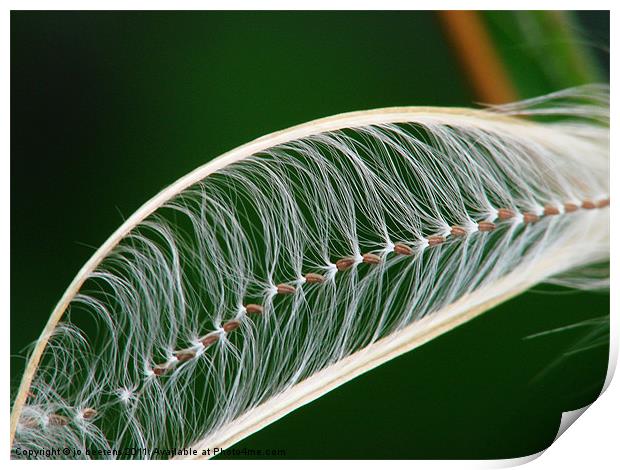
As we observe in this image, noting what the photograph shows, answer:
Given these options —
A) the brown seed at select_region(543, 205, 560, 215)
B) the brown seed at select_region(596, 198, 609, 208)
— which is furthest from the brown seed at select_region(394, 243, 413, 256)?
the brown seed at select_region(596, 198, 609, 208)

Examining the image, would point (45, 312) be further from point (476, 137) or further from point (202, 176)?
point (476, 137)

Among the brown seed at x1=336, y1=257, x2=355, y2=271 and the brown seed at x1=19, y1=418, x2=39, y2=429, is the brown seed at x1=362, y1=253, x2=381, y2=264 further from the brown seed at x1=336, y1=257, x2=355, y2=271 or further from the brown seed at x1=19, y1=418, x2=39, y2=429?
the brown seed at x1=19, y1=418, x2=39, y2=429

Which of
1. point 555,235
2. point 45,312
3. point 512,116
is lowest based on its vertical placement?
point 45,312

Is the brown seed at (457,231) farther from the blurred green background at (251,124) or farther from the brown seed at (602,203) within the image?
the brown seed at (602,203)

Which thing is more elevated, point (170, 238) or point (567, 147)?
point (567, 147)

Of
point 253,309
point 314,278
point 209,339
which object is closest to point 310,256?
point 314,278

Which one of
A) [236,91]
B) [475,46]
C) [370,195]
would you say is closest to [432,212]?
[370,195]

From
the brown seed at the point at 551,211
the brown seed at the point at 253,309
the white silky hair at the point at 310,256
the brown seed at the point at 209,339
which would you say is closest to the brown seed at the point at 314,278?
the white silky hair at the point at 310,256
